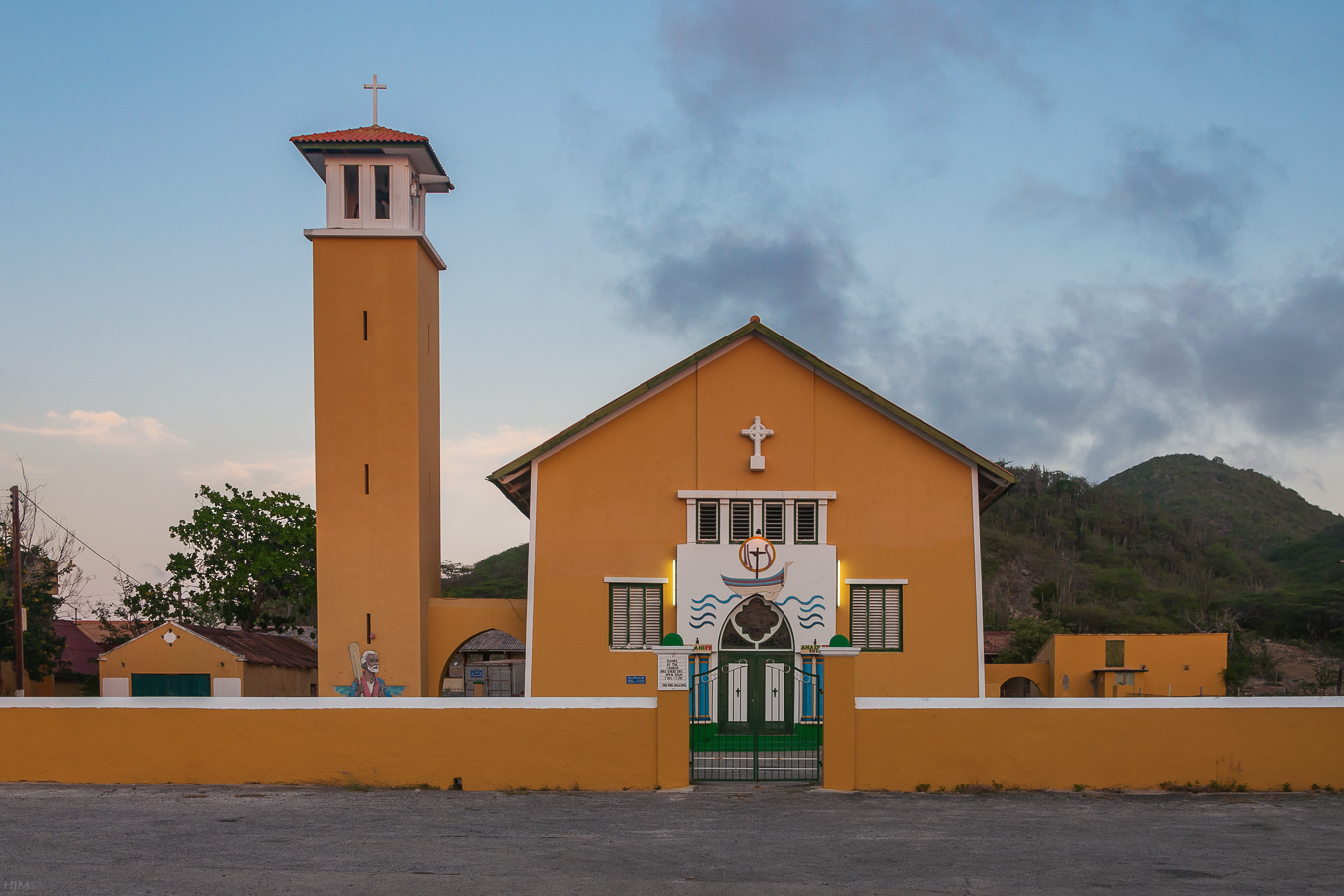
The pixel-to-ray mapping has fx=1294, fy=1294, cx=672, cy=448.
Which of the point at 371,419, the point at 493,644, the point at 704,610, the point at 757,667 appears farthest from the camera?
the point at 493,644

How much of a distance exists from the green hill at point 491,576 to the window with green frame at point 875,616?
159 feet

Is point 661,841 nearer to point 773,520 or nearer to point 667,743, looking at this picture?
point 667,743

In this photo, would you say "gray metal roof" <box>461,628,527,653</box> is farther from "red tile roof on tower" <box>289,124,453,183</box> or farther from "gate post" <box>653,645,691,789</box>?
"gate post" <box>653,645,691,789</box>

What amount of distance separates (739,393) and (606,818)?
12493 millimetres

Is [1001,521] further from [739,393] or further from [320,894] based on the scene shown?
[320,894]

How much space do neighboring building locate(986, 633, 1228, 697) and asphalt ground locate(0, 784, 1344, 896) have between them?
17711 mm

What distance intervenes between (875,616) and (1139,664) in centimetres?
1312

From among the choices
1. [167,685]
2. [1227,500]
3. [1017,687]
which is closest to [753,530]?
[167,685]

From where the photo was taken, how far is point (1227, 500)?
363ft

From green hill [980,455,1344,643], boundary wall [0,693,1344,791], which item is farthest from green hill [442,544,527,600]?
boundary wall [0,693,1344,791]

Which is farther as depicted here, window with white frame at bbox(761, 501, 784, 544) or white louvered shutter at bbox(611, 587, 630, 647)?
window with white frame at bbox(761, 501, 784, 544)

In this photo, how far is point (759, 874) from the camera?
11453mm

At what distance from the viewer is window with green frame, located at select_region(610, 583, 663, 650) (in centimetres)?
2467

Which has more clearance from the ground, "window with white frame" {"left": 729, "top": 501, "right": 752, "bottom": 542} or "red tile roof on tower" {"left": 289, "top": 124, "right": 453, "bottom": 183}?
"red tile roof on tower" {"left": 289, "top": 124, "right": 453, "bottom": 183}
